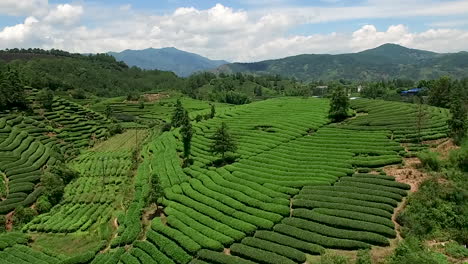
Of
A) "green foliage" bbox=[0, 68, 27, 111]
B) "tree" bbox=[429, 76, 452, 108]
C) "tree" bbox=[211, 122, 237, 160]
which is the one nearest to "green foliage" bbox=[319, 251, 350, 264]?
"tree" bbox=[211, 122, 237, 160]

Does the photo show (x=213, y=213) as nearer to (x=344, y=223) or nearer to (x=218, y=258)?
(x=218, y=258)

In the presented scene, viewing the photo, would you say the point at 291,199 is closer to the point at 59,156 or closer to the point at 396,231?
the point at 396,231

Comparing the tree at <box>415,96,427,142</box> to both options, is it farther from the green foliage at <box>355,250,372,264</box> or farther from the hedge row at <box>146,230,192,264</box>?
the hedge row at <box>146,230,192,264</box>

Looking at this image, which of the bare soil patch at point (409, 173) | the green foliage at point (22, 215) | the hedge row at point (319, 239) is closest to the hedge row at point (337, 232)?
the hedge row at point (319, 239)

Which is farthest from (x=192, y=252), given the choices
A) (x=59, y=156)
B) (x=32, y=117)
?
(x=32, y=117)

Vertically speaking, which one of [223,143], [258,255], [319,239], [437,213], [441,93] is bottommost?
[258,255]

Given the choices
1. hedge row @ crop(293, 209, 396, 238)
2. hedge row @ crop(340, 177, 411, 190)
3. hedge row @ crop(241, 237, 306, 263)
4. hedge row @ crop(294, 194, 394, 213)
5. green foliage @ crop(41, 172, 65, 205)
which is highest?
hedge row @ crop(340, 177, 411, 190)

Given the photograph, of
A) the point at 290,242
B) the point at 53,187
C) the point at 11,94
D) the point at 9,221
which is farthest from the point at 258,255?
the point at 11,94
